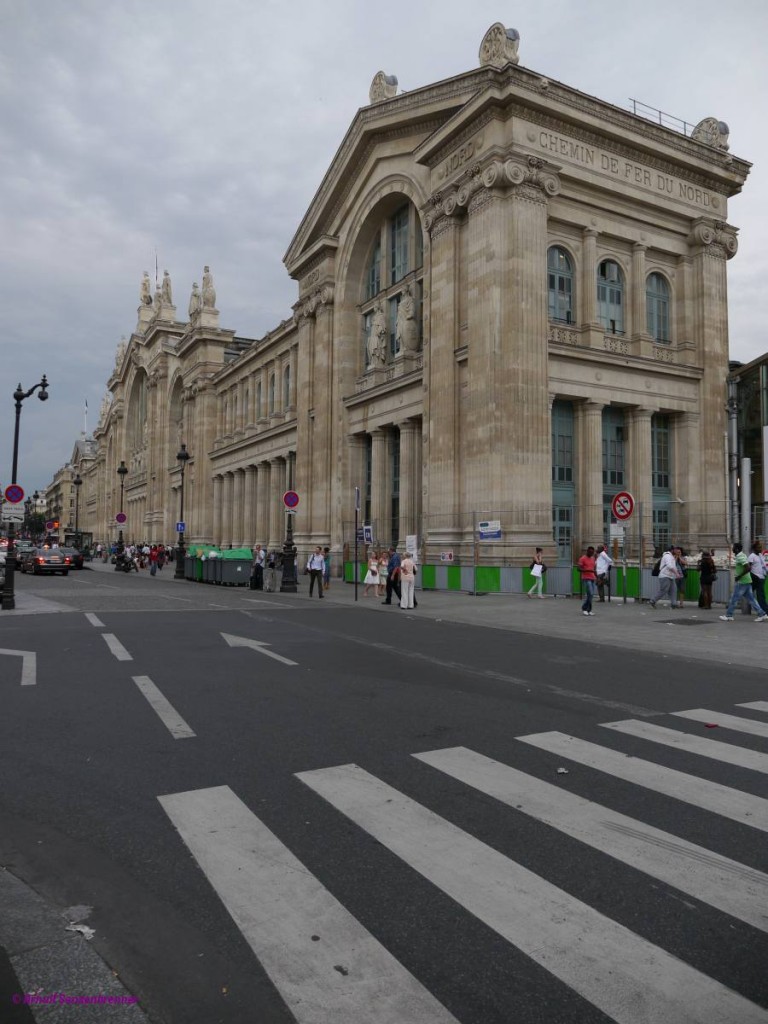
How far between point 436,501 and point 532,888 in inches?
1017

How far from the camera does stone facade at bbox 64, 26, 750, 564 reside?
27172mm

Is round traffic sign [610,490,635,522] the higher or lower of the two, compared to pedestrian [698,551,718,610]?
higher

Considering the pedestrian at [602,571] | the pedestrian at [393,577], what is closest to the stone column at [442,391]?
the pedestrian at [393,577]

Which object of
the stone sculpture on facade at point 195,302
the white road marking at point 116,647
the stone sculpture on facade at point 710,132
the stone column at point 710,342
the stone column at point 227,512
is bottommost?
the white road marking at point 116,647

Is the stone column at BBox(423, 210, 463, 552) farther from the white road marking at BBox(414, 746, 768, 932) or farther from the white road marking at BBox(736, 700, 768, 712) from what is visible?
the white road marking at BBox(414, 746, 768, 932)

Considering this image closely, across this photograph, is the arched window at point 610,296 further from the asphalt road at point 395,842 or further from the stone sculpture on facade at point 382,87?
the asphalt road at point 395,842

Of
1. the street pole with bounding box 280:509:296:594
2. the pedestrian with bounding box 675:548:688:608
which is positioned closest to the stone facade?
the street pole with bounding box 280:509:296:594

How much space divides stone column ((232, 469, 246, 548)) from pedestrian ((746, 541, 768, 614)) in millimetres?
47156

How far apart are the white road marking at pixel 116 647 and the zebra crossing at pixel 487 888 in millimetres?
6186

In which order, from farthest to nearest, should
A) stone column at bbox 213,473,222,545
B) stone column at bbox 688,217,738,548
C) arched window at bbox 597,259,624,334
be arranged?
1. stone column at bbox 213,473,222,545
2. stone column at bbox 688,217,738,548
3. arched window at bbox 597,259,624,334

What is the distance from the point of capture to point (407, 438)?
3428cm

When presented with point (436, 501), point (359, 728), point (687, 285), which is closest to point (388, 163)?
point (687, 285)

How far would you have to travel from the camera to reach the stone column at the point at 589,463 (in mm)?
29531

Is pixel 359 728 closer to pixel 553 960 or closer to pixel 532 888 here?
pixel 532 888
